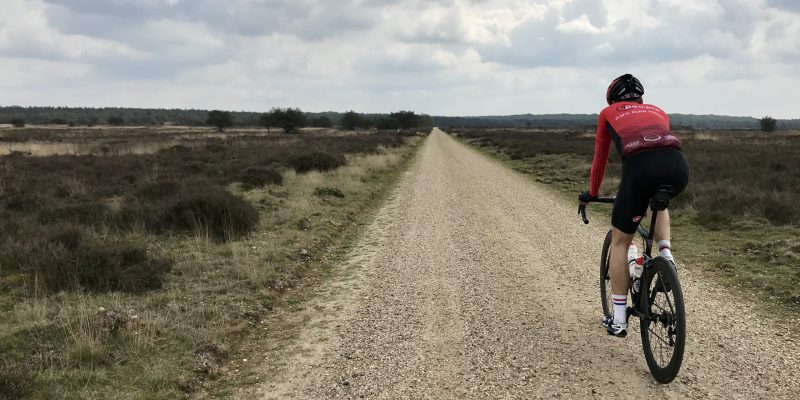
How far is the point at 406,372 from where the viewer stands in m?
3.98

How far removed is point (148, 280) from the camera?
6.07 meters

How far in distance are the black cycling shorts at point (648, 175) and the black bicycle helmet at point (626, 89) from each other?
0.61 meters

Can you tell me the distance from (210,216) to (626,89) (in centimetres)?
771

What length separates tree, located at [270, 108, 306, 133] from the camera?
83912 millimetres

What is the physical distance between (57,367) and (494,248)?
630 centimetres

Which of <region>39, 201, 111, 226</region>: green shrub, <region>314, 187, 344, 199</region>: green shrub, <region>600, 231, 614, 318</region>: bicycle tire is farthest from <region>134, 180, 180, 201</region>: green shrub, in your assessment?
<region>600, 231, 614, 318</region>: bicycle tire

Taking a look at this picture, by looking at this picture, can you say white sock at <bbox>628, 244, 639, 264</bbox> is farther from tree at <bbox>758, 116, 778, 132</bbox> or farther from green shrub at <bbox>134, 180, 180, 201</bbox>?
tree at <bbox>758, 116, 778, 132</bbox>

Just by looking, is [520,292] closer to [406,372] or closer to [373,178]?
[406,372]

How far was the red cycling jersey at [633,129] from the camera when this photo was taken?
3508 millimetres

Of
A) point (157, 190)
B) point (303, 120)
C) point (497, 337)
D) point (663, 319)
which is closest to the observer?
point (663, 319)

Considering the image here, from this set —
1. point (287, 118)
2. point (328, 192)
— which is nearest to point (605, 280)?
point (328, 192)

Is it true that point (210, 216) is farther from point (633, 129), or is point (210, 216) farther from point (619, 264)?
point (633, 129)

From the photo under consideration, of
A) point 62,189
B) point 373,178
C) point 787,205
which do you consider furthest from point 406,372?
point 373,178

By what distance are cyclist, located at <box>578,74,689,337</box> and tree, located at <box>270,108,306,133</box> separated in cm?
8275
